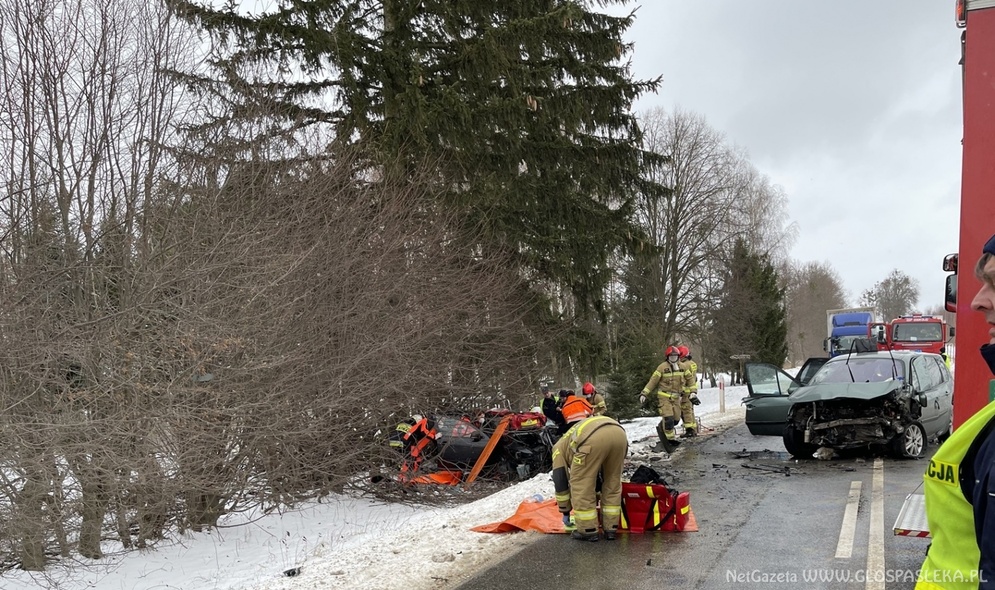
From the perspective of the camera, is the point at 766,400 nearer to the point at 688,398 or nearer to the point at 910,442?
the point at 688,398

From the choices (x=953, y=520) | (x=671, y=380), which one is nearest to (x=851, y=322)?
(x=671, y=380)

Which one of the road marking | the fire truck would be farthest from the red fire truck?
the fire truck

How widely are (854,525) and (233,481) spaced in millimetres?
6236

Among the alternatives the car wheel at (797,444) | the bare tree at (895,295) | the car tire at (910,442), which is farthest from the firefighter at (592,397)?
the bare tree at (895,295)

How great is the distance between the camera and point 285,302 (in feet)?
28.3

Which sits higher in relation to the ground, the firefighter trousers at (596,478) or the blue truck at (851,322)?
the blue truck at (851,322)

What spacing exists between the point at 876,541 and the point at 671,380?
7.61 metres

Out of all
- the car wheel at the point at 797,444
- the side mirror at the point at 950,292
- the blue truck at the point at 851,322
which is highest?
the blue truck at the point at 851,322

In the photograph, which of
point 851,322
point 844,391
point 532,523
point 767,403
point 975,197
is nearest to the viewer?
point 975,197

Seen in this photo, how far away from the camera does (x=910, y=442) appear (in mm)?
10625

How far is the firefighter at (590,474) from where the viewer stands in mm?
6864

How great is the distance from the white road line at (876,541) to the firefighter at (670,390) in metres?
4.47

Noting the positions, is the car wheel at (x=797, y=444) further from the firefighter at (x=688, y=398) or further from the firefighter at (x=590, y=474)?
the firefighter at (x=590, y=474)

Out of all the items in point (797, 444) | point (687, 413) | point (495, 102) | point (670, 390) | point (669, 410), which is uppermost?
point (495, 102)
